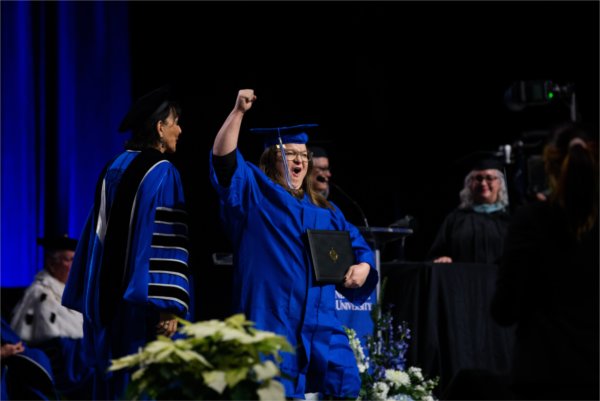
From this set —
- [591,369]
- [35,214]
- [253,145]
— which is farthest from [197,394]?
[253,145]

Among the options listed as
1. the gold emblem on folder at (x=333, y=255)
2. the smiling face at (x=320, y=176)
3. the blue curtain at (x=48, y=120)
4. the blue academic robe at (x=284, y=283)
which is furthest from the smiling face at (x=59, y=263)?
the gold emblem on folder at (x=333, y=255)

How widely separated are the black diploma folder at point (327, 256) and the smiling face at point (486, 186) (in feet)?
11.5

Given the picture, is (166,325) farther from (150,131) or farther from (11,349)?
(11,349)

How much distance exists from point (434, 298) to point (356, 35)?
3.45 meters

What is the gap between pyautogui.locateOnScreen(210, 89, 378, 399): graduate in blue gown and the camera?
4.11 meters

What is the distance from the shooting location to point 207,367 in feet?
8.07

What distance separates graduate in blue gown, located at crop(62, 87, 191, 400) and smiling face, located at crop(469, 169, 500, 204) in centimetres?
394

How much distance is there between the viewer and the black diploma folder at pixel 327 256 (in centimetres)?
420

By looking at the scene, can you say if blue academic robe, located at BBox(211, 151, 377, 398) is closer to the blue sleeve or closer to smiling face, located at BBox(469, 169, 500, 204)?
the blue sleeve

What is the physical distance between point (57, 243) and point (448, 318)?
2765mm

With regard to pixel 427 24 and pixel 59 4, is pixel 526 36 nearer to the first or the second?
pixel 427 24

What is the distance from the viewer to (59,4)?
750 centimetres

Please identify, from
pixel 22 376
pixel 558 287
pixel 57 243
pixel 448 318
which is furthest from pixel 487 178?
pixel 558 287

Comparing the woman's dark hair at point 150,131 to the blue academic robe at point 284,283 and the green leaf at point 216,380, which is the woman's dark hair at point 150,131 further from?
the green leaf at point 216,380
